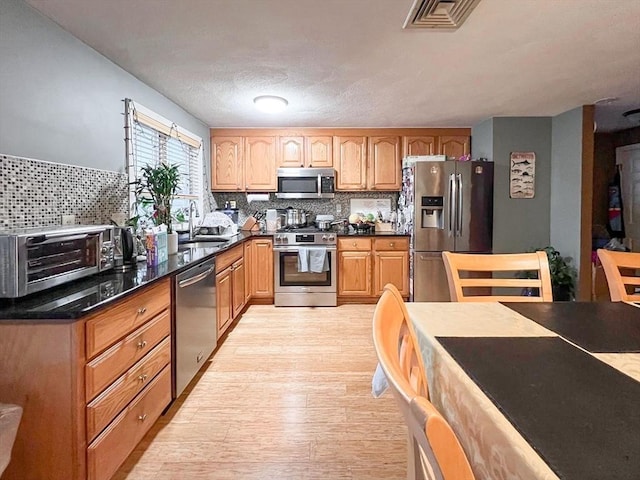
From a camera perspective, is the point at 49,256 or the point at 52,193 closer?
the point at 49,256

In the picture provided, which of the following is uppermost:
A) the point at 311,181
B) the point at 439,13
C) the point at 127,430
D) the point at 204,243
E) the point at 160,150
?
the point at 439,13

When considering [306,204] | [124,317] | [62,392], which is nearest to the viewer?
[62,392]

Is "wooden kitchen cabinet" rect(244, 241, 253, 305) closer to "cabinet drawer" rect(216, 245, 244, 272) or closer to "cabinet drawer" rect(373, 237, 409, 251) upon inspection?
"cabinet drawer" rect(216, 245, 244, 272)

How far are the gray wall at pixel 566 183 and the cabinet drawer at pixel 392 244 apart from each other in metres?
1.69

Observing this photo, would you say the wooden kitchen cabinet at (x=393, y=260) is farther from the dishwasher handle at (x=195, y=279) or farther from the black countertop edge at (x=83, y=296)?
the black countertop edge at (x=83, y=296)

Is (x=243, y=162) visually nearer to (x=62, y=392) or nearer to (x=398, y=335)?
(x=62, y=392)

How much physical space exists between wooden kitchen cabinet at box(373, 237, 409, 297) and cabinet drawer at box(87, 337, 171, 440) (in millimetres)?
2996

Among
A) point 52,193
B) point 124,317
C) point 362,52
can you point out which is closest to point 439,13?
point 362,52

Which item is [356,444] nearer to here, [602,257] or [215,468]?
[215,468]

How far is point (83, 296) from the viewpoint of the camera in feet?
5.00

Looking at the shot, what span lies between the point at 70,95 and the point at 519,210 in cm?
445

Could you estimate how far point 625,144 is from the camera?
5379 mm

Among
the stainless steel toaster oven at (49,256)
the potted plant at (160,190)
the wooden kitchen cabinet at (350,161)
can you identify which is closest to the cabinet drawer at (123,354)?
the stainless steel toaster oven at (49,256)

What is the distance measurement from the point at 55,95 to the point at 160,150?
4.68 feet
